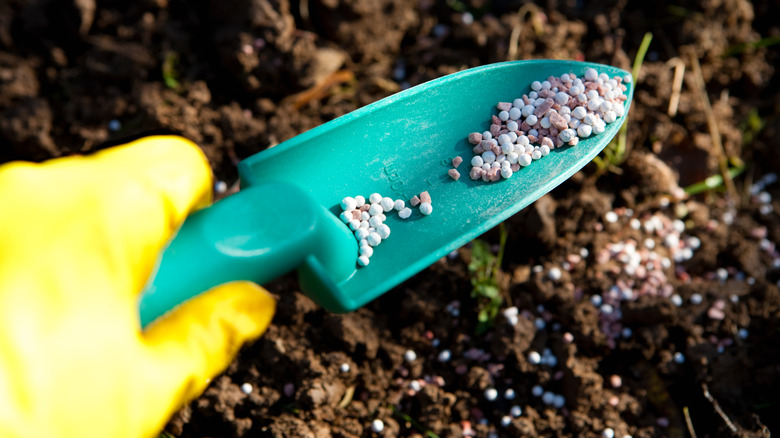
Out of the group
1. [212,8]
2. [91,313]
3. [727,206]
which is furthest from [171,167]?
[727,206]

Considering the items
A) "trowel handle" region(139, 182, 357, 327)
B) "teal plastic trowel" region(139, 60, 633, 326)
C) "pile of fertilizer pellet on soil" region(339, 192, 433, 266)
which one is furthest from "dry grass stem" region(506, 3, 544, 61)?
"trowel handle" region(139, 182, 357, 327)

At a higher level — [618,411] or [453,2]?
[453,2]

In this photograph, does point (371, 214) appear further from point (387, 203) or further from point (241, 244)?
point (241, 244)

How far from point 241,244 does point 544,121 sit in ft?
2.68

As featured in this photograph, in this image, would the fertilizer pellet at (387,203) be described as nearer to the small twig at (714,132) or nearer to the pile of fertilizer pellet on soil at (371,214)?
the pile of fertilizer pellet on soil at (371,214)

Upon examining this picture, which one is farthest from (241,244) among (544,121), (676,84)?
(676,84)

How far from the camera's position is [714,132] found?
197cm

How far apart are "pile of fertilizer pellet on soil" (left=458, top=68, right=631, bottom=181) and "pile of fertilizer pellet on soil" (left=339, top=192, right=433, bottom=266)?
12 cm

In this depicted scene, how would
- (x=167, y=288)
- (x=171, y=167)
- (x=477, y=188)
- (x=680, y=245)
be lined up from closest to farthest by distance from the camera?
(x=167, y=288) < (x=171, y=167) < (x=477, y=188) < (x=680, y=245)

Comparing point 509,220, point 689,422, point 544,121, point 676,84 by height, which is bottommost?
point 689,422

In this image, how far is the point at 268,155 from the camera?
1368mm

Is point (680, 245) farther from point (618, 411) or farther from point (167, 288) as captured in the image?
point (167, 288)

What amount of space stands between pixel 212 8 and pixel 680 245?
1.62 m

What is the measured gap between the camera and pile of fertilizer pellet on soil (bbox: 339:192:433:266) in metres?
1.39
